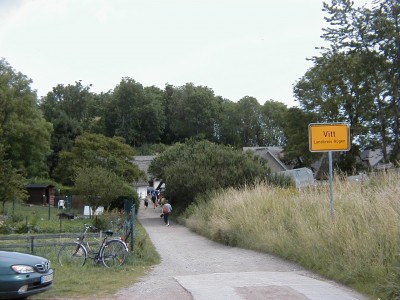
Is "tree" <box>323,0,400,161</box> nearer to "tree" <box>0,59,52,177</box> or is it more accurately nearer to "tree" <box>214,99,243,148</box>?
"tree" <box>0,59,52,177</box>

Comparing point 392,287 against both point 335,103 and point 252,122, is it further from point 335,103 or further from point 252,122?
point 252,122

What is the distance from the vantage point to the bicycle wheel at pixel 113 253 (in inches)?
480

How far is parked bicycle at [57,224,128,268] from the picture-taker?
12.2 m

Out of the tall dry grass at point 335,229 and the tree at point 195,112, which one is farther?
the tree at point 195,112

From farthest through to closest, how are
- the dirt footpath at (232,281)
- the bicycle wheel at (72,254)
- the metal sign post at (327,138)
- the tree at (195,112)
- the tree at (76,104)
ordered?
the tree at (195,112) < the tree at (76,104) < the bicycle wheel at (72,254) < the metal sign post at (327,138) < the dirt footpath at (232,281)

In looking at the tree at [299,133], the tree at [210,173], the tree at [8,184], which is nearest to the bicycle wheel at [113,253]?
the tree at [210,173]

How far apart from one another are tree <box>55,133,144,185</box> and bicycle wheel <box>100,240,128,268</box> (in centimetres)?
3903

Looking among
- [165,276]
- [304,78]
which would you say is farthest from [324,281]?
[304,78]

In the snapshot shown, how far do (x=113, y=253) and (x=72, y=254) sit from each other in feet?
3.48

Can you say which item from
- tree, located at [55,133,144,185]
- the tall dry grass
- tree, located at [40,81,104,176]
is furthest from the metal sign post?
tree, located at [40,81,104,176]

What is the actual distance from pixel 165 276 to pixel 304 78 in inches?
1832

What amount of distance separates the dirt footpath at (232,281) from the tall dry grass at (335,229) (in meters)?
0.39

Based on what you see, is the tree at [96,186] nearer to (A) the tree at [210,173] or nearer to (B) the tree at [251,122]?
(A) the tree at [210,173]

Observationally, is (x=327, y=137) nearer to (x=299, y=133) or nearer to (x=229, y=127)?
(x=299, y=133)
